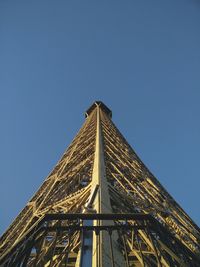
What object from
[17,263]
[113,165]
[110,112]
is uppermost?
[110,112]

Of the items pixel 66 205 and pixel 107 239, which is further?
pixel 66 205

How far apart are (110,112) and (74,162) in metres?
22.2

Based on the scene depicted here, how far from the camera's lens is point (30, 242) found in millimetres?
4754

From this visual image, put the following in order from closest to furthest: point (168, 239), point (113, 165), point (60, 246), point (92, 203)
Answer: point (168, 239) < point (92, 203) < point (60, 246) < point (113, 165)

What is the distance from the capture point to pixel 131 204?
29.1 ft

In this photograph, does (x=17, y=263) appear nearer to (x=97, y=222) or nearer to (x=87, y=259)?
(x=87, y=259)

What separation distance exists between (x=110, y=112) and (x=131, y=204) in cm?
3056

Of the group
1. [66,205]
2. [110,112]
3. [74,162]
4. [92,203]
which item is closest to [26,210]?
[74,162]

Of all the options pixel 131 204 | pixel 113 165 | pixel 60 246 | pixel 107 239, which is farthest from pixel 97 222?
pixel 113 165

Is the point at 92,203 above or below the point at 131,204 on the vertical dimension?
below

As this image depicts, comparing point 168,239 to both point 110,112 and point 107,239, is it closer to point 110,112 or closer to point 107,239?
point 107,239

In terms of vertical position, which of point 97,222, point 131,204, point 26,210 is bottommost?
point 97,222

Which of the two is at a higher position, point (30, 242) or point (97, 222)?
point (97, 222)

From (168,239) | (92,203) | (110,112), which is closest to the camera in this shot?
(168,239)
